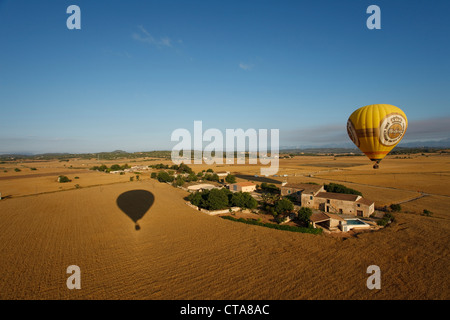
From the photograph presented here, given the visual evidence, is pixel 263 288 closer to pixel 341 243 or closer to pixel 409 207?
pixel 341 243

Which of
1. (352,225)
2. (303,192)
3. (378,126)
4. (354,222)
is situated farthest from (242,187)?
(378,126)

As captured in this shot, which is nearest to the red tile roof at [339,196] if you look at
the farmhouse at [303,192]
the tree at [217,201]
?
the farmhouse at [303,192]

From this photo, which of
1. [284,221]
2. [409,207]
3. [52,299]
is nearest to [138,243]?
[52,299]

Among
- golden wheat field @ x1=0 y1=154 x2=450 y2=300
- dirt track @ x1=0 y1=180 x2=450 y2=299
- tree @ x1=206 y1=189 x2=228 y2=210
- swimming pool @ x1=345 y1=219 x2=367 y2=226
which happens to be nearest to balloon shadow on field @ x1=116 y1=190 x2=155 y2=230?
golden wheat field @ x1=0 y1=154 x2=450 y2=300

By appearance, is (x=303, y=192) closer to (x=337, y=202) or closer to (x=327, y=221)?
(x=337, y=202)

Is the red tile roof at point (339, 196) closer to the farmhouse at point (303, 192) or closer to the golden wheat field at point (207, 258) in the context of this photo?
the farmhouse at point (303, 192)
